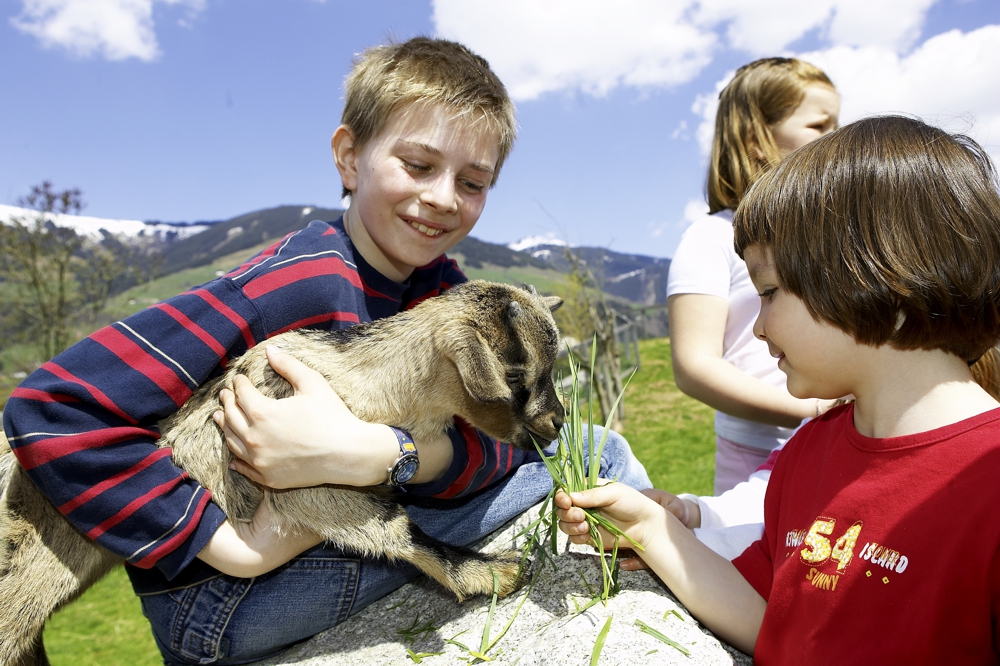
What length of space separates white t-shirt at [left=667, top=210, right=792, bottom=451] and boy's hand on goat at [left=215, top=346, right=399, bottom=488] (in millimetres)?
2176

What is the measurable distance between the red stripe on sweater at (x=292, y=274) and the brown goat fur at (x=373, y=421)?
26 cm

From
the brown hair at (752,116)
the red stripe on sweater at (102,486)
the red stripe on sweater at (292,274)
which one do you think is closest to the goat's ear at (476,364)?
the red stripe on sweater at (292,274)

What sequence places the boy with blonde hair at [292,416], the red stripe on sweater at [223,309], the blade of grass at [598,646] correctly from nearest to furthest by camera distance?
the blade of grass at [598,646]
the boy with blonde hair at [292,416]
the red stripe on sweater at [223,309]

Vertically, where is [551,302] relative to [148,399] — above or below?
above

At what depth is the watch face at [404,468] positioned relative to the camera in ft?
8.32

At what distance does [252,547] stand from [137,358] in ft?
2.90

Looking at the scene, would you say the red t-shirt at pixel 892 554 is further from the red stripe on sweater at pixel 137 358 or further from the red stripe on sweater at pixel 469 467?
the red stripe on sweater at pixel 137 358

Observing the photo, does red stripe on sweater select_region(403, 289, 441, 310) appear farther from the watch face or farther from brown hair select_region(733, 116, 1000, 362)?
brown hair select_region(733, 116, 1000, 362)

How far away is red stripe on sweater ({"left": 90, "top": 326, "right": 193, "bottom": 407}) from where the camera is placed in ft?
7.63

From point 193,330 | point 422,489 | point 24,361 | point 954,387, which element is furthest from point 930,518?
point 24,361

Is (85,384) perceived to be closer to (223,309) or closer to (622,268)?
(223,309)

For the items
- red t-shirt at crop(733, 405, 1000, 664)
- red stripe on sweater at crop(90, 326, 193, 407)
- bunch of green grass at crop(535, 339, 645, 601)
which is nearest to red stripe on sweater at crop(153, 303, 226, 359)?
red stripe on sweater at crop(90, 326, 193, 407)

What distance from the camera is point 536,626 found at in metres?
2.41

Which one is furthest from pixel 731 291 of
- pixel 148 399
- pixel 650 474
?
pixel 650 474
